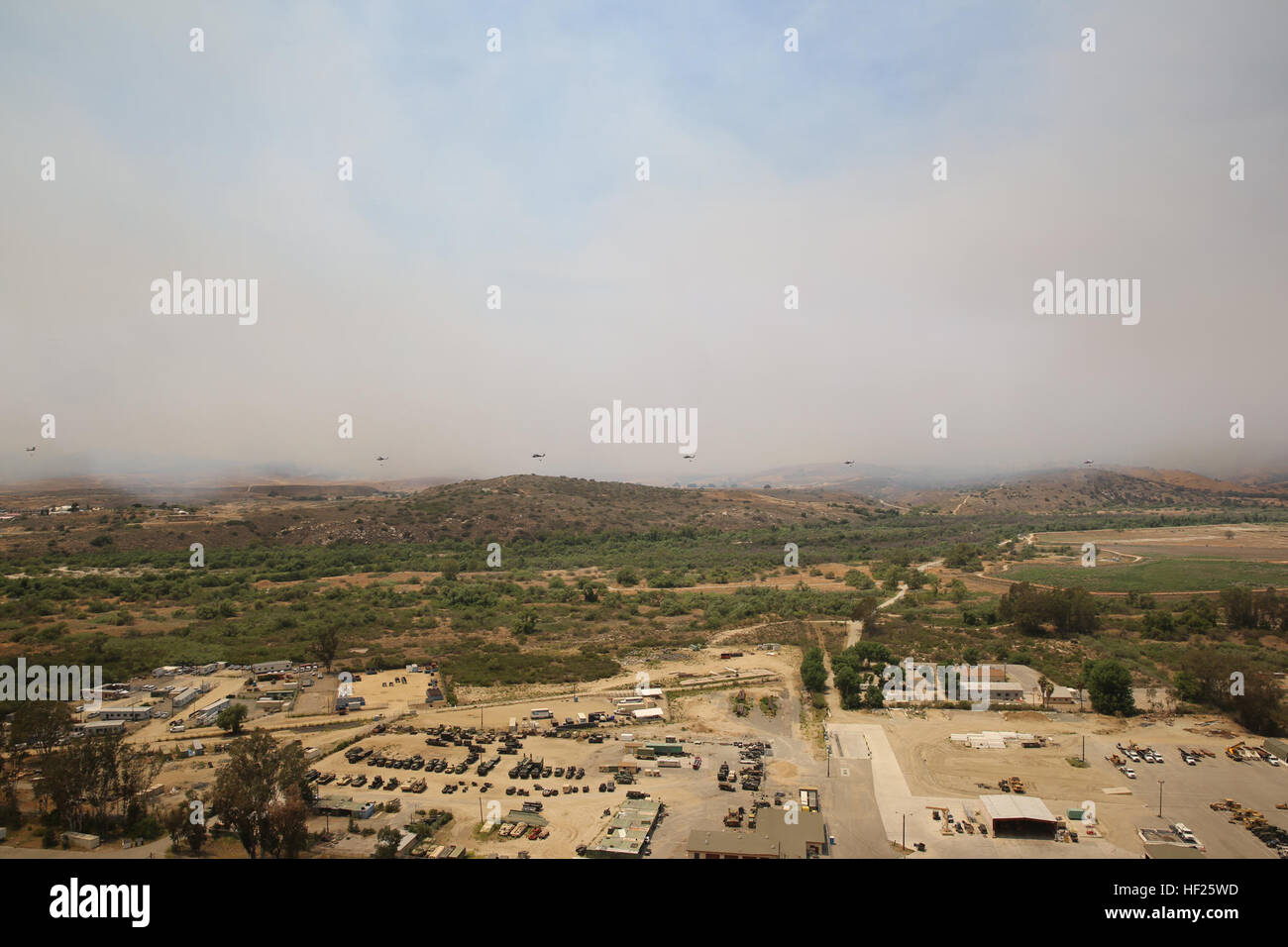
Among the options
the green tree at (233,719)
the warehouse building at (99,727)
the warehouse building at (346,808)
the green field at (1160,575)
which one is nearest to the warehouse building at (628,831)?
the warehouse building at (346,808)

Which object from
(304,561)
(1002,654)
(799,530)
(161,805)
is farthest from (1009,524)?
(161,805)

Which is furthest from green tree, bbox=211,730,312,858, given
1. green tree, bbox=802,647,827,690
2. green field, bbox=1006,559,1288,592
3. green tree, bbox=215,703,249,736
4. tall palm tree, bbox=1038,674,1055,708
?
green field, bbox=1006,559,1288,592

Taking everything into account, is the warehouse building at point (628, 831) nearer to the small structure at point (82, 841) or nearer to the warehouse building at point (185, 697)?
the small structure at point (82, 841)

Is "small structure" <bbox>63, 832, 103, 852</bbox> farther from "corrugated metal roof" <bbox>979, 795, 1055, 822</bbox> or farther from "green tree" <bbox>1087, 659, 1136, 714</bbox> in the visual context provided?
"green tree" <bbox>1087, 659, 1136, 714</bbox>

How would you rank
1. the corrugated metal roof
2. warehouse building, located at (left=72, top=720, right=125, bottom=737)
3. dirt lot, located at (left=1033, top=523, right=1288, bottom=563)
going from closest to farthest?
1. the corrugated metal roof
2. warehouse building, located at (left=72, top=720, right=125, bottom=737)
3. dirt lot, located at (left=1033, top=523, right=1288, bottom=563)

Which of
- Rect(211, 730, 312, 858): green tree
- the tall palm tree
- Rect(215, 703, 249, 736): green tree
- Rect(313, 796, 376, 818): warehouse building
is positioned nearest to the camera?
Rect(211, 730, 312, 858): green tree
